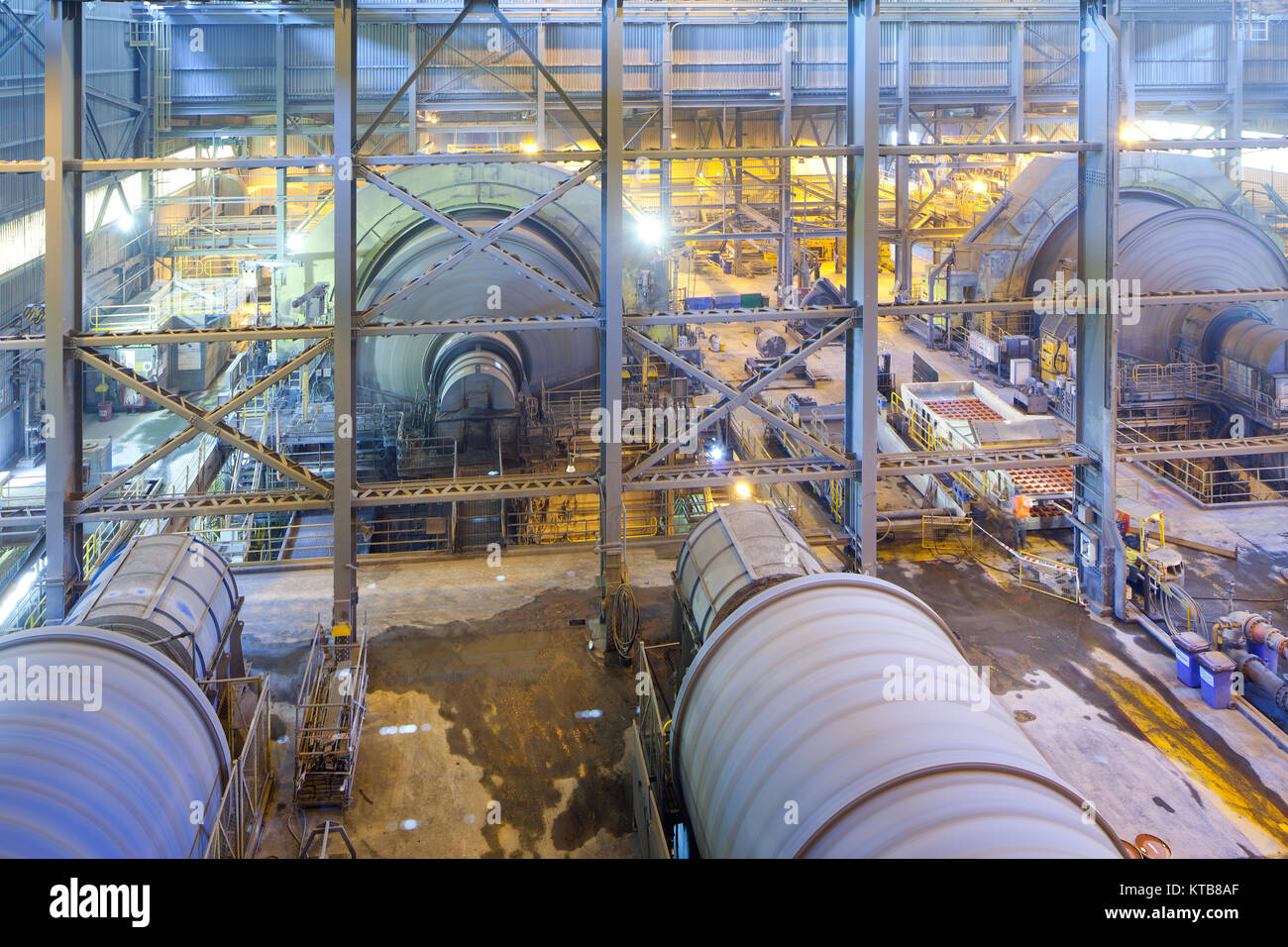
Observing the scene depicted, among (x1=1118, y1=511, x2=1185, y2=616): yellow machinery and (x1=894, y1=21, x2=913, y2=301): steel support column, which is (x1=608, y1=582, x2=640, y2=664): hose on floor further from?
(x1=894, y1=21, x2=913, y2=301): steel support column

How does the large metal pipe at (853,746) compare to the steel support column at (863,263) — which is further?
the steel support column at (863,263)

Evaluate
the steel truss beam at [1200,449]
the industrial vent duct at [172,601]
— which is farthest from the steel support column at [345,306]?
the steel truss beam at [1200,449]

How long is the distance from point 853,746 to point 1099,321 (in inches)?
380

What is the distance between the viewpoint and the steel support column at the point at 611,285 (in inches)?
506

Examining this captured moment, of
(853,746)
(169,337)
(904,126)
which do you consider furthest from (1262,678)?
(904,126)

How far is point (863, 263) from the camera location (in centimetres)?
1379

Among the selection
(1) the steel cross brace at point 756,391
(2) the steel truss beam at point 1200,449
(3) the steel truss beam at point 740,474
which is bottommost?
(3) the steel truss beam at point 740,474

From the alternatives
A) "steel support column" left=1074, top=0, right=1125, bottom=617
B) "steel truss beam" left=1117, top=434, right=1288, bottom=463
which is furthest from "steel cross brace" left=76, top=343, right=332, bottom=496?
"steel truss beam" left=1117, top=434, right=1288, bottom=463

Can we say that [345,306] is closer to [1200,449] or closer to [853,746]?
[853,746]

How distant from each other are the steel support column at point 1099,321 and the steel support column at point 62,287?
1232 cm

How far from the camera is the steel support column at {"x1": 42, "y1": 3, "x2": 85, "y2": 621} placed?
12.1m

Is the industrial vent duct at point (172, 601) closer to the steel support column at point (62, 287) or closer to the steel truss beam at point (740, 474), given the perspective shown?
the steel support column at point (62, 287)
